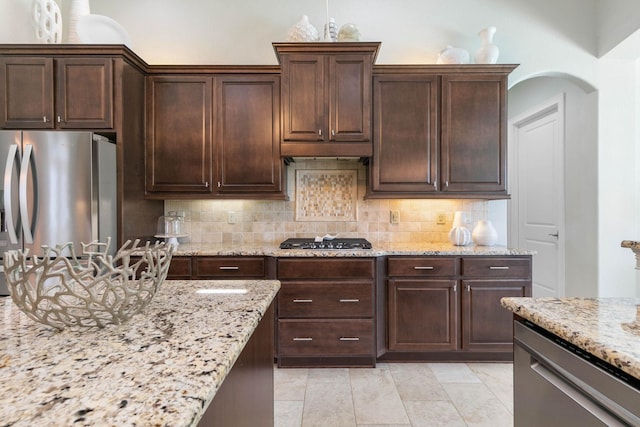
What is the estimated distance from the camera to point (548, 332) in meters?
1.01

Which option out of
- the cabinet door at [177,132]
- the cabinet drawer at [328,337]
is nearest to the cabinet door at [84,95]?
the cabinet door at [177,132]

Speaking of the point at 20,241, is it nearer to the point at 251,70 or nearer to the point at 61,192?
the point at 61,192

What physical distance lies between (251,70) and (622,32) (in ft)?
10.1

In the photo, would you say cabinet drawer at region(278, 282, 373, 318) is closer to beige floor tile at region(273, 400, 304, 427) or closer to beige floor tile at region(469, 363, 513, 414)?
beige floor tile at region(273, 400, 304, 427)

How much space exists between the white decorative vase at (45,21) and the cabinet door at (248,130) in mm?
1333

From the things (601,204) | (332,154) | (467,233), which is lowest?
(467,233)

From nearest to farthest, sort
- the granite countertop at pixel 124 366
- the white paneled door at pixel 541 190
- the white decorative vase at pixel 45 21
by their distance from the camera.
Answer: the granite countertop at pixel 124 366 → the white decorative vase at pixel 45 21 → the white paneled door at pixel 541 190

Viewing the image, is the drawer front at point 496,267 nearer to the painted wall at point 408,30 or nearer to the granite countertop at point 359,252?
the granite countertop at point 359,252

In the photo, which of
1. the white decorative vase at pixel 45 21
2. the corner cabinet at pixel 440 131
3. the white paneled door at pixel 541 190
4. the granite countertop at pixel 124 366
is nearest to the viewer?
the granite countertop at pixel 124 366

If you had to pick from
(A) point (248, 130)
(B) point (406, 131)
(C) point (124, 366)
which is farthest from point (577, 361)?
(A) point (248, 130)

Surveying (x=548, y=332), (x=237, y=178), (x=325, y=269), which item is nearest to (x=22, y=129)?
(x=237, y=178)

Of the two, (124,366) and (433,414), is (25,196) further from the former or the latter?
(433,414)

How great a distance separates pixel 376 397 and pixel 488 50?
286cm

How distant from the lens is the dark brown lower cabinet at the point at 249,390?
2.57ft
